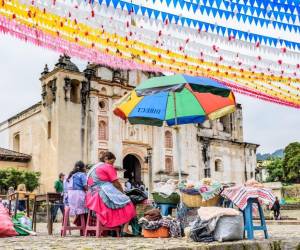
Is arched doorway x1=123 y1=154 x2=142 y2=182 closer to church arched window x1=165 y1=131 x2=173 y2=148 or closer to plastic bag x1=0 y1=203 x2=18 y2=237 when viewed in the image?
church arched window x1=165 y1=131 x2=173 y2=148

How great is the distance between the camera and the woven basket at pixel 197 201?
7.11m

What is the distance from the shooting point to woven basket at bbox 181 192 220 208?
280 inches

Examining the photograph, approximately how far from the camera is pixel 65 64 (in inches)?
1001

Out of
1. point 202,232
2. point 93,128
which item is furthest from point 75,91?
point 202,232

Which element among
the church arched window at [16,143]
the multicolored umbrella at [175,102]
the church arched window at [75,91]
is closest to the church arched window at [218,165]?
the church arched window at [75,91]

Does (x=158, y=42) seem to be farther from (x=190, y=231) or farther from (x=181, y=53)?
(x=190, y=231)

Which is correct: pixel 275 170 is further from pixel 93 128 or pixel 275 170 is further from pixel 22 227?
pixel 22 227

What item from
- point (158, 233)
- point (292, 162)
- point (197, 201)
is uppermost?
point (292, 162)

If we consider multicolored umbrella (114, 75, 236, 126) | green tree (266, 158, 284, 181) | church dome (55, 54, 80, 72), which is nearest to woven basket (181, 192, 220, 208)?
multicolored umbrella (114, 75, 236, 126)

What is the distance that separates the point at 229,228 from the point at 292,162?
3832 centimetres

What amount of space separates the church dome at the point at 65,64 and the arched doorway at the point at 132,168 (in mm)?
6126

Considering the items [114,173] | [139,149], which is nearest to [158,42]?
[114,173]

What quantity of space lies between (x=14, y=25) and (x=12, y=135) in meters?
21.3

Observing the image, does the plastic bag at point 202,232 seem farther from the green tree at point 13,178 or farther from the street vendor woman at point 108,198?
the green tree at point 13,178
